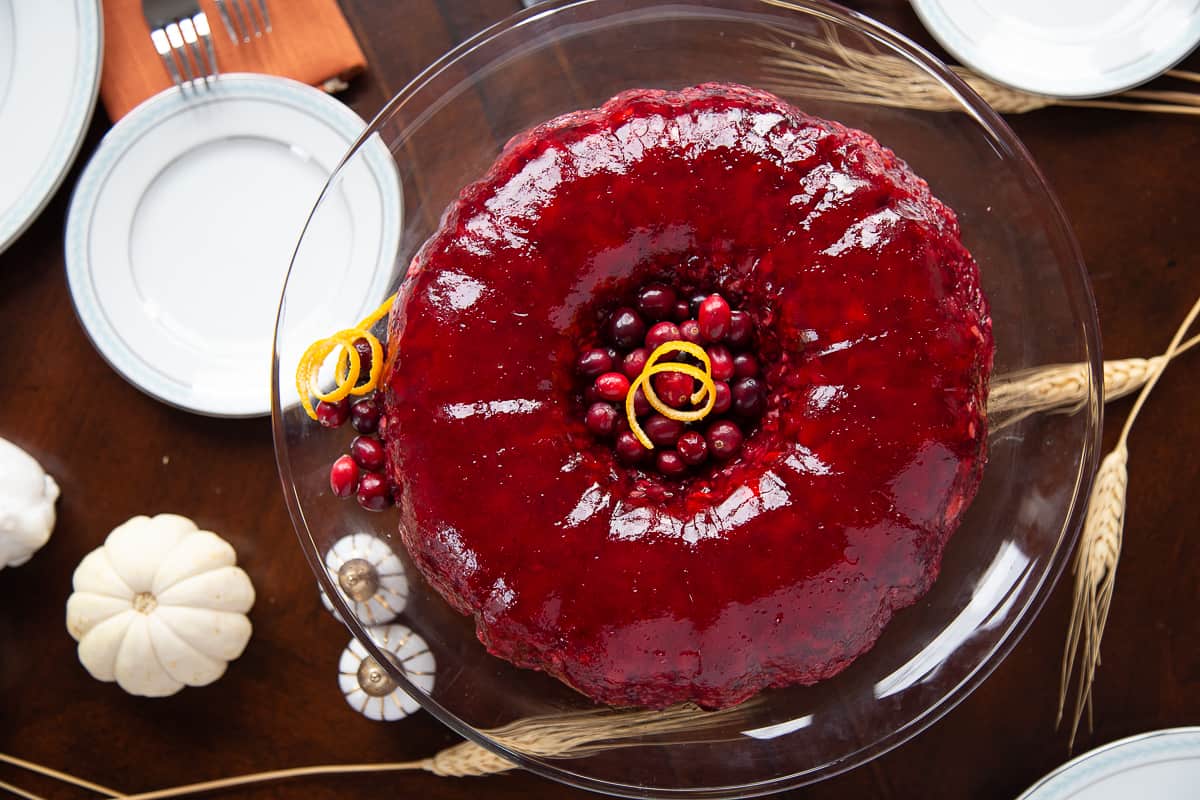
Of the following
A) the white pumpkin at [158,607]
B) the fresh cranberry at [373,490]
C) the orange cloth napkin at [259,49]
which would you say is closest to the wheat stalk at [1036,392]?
the fresh cranberry at [373,490]

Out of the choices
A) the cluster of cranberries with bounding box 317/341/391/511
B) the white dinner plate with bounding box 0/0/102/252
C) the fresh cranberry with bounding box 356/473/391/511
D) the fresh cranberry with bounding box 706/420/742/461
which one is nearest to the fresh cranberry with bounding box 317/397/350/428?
the cluster of cranberries with bounding box 317/341/391/511

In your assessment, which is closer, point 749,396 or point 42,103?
point 749,396

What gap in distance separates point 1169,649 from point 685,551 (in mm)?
1508

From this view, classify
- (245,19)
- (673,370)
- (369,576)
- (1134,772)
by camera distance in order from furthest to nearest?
(245,19) → (1134,772) → (369,576) → (673,370)

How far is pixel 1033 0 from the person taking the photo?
7.14 ft

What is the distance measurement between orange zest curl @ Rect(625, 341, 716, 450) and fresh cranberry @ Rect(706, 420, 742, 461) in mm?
61

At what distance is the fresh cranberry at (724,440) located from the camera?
1.56 metres

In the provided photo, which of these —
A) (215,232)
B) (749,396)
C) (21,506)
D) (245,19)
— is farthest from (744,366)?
(21,506)

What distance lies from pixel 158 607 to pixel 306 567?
1.12 feet

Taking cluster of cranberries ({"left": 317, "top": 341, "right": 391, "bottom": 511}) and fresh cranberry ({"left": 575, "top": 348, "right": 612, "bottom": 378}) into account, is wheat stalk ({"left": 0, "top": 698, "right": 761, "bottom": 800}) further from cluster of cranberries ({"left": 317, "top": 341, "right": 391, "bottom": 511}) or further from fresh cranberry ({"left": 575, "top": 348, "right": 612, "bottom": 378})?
fresh cranberry ({"left": 575, "top": 348, "right": 612, "bottom": 378})

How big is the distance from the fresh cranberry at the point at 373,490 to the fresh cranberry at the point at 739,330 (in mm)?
674

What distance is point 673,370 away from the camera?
4.85 feet

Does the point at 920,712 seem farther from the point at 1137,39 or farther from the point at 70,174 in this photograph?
the point at 70,174

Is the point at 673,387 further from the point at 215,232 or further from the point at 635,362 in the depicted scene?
the point at 215,232
